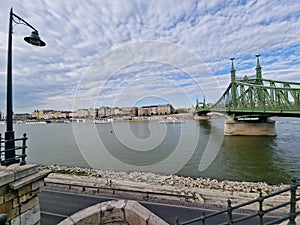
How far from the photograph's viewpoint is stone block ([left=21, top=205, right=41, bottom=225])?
366 centimetres

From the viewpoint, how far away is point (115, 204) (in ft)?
12.5

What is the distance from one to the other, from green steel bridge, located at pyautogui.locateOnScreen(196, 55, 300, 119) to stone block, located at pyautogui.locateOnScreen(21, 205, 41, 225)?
27.1 meters

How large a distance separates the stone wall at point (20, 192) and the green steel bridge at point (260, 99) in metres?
27.2

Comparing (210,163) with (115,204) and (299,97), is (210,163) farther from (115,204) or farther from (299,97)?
(299,97)

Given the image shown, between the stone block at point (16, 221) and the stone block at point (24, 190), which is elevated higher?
the stone block at point (24, 190)

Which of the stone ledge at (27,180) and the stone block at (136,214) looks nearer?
the stone ledge at (27,180)

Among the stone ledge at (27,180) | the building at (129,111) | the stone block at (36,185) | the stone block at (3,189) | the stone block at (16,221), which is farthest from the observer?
the building at (129,111)

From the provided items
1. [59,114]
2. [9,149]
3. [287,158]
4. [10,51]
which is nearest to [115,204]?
[9,149]

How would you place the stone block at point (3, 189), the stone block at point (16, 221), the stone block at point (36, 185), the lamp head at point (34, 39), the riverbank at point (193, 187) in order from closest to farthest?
1. the stone block at point (3, 189)
2. the stone block at point (16, 221)
3. the stone block at point (36, 185)
4. the lamp head at point (34, 39)
5. the riverbank at point (193, 187)

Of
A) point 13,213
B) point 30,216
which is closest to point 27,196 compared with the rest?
point 13,213

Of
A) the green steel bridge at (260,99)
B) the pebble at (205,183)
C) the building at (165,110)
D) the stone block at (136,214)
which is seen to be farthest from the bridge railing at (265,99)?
the building at (165,110)

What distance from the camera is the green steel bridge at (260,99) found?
980 inches

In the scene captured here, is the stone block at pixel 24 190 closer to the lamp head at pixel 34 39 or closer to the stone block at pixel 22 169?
the stone block at pixel 22 169

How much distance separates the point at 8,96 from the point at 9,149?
110 cm
